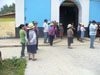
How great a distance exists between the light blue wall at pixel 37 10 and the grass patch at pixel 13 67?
869 cm

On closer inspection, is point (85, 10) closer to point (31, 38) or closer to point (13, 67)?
point (31, 38)

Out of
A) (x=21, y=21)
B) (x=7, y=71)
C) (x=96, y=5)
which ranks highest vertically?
(x=96, y=5)

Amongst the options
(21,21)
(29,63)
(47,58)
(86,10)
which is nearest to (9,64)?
(29,63)

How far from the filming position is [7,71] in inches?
308

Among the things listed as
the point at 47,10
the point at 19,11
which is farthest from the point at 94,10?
the point at 19,11

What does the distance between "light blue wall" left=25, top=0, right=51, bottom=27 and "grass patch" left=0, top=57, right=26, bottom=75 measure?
342 inches

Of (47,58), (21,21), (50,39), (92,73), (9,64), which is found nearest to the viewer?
(92,73)

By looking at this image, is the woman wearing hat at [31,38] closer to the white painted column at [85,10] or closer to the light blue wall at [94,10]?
the white painted column at [85,10]

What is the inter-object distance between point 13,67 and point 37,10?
9.81m

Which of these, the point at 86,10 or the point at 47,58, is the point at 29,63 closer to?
the point at 47,58

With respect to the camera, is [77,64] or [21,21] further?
[21,21]

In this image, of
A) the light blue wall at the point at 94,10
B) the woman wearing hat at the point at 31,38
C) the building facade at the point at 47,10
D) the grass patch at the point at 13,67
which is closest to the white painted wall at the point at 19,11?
the building facade at the point at 47,10

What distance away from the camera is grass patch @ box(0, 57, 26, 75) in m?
7.57

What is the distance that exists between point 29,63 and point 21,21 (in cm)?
902
